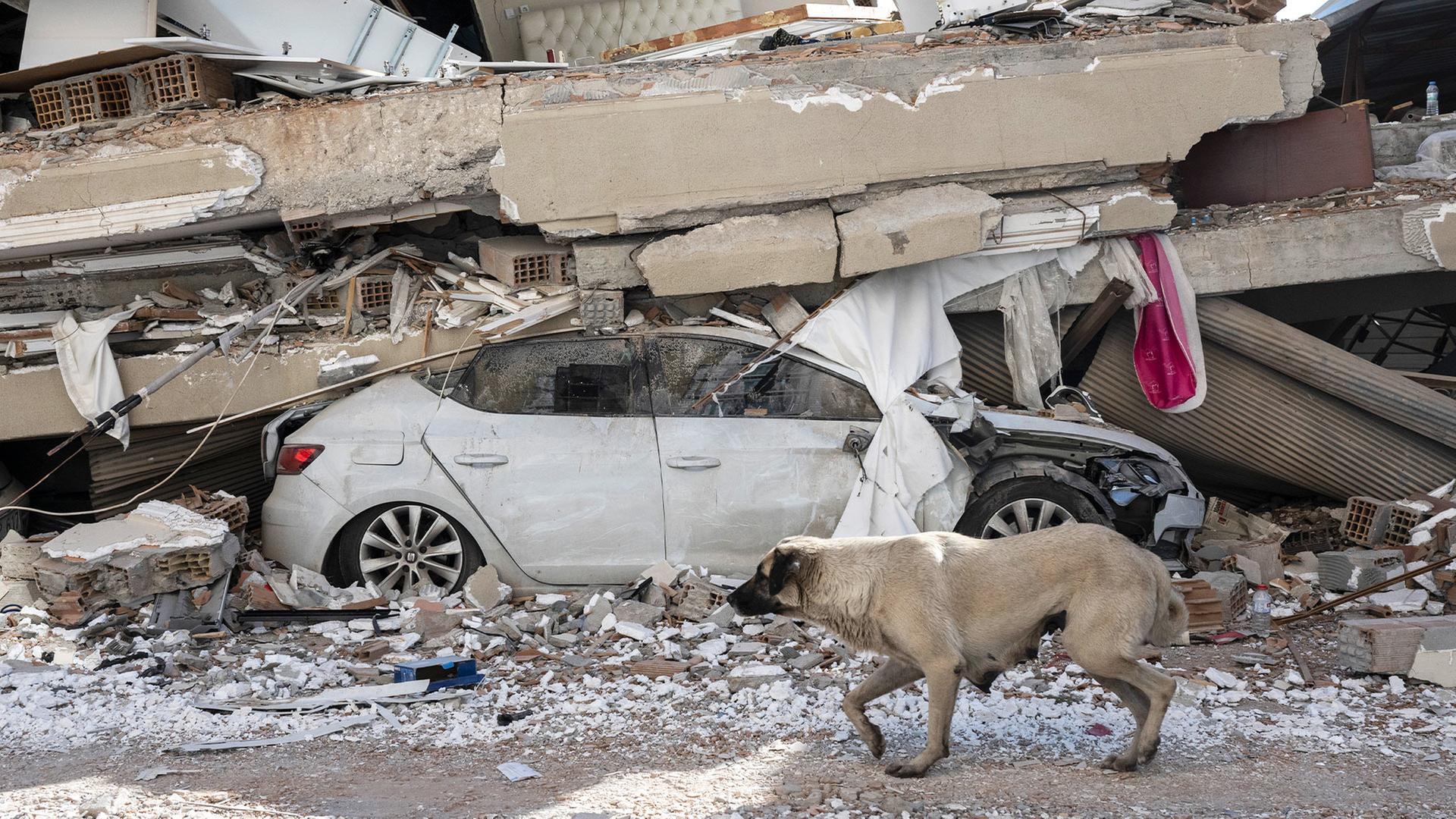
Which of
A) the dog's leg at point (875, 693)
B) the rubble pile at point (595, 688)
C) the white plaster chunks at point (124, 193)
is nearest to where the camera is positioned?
the dog's leg at point (875, 693)

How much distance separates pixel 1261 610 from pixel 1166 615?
238 centimetres

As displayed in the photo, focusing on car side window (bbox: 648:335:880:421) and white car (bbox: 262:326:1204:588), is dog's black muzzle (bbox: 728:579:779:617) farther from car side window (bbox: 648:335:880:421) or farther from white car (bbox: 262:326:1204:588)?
car side window (bbox: 648:335:880:421)

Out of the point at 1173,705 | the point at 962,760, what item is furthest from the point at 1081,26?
the point at 962,760

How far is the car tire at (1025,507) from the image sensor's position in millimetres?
6516

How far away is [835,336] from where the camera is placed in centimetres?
696

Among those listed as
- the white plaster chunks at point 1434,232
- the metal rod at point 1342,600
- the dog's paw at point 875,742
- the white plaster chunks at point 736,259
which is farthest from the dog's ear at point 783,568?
the white plaster chunks at point 1434,232

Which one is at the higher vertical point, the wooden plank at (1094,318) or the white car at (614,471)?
the wooden plank at (1094,318)

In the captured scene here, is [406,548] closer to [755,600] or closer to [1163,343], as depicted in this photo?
[755,600]

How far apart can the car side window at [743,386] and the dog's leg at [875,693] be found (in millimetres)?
2329

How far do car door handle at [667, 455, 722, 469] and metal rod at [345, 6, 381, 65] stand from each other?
15.6 feet

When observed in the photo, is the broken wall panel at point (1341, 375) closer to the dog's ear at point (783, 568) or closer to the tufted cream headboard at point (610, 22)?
the dog's ear at point (783, 568)

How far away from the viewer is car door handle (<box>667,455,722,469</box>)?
6453 millimetres

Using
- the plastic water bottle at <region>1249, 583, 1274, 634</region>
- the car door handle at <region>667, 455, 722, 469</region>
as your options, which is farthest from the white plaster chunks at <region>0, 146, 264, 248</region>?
the plastic water bottle at <region>1249, 583, 1274, 634</region>

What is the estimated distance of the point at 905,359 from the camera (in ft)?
23.0
